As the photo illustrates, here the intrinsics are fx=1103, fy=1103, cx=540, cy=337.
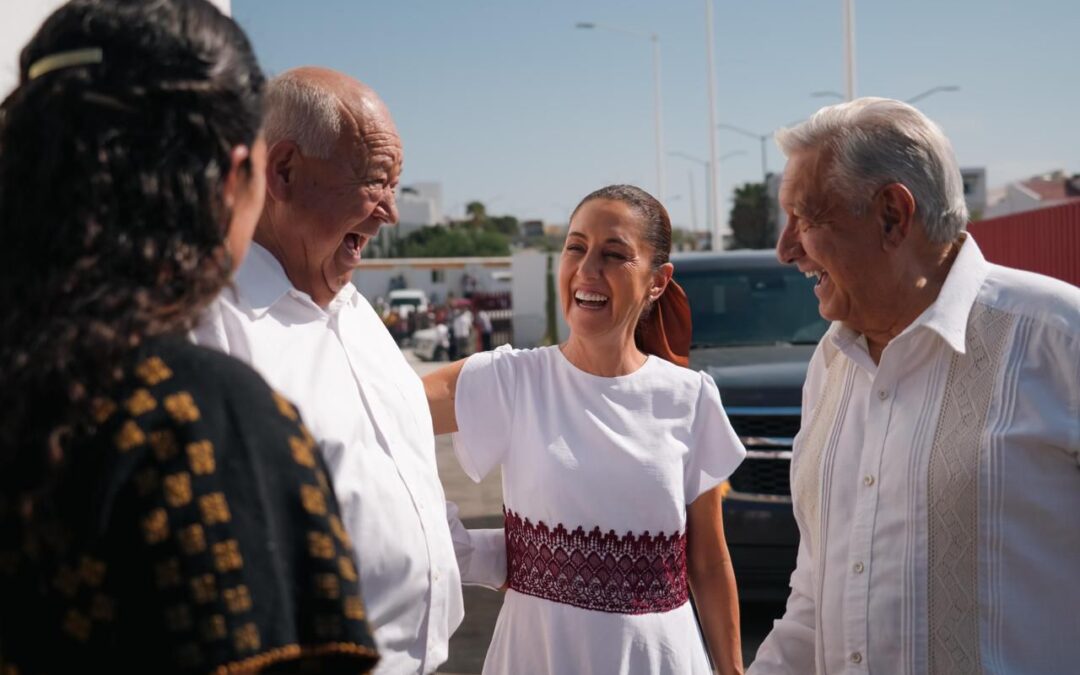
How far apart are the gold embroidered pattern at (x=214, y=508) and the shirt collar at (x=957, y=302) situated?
168 cm

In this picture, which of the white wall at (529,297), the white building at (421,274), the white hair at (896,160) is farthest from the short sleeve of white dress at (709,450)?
the white building at (421,274)

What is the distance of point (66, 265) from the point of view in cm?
109

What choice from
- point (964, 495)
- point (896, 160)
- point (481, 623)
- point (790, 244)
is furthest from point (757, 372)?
point (964, 495)

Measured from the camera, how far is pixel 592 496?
2.87 meters

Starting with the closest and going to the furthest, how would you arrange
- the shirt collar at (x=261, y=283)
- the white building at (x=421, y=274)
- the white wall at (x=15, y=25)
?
1. the shirt collar at (x=261, y=283)
2. the white wall at (x=15, y=25)
3. the white building at (x=421, y=274)

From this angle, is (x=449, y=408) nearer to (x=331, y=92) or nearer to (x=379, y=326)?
(x=379, y=326)

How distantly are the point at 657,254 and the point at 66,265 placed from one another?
227 centimetres

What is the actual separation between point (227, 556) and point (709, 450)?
2144mm

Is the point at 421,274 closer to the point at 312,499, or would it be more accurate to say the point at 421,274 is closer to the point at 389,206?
the point at 389,206

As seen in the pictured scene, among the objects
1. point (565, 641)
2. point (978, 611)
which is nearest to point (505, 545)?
point (565, 641)

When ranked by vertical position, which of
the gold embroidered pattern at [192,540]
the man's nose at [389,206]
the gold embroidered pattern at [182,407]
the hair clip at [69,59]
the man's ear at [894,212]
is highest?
the hair clip at [69,59]

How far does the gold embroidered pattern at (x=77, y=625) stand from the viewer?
105 centimetres

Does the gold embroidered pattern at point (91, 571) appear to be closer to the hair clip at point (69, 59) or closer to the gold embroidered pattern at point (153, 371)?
the gold embroidered pattern at point (153, 371)

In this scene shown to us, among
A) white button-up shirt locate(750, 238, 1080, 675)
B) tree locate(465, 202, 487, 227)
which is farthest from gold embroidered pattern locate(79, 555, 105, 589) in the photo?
tree locate(465, 202, 487, 227)
